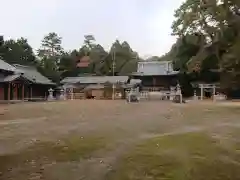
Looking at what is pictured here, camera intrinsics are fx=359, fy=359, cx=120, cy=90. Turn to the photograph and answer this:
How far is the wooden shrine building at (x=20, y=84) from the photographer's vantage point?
37.1 m

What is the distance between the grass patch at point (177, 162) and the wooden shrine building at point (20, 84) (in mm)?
31459

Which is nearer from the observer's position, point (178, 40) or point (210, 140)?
point (210, 140)

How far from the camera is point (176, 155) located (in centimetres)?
623

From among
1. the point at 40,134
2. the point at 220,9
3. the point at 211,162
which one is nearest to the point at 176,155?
the point at 211,162

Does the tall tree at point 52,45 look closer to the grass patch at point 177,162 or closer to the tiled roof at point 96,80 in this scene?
the tiled roof at point 96,80

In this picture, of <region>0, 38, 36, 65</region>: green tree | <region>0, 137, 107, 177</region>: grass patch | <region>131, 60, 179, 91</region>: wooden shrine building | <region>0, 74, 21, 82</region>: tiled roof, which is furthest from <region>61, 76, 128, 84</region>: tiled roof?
<region>0, 137, 107, 177</region>: grass patch

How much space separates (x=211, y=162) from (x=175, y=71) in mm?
42447

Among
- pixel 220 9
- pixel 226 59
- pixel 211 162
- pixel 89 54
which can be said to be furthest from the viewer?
pixel 89 54

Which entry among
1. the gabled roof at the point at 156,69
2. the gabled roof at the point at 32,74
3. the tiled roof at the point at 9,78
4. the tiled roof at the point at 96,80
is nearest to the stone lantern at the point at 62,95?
the tiled roof at the point at 96,80

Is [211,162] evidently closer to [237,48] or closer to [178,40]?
[237,48]

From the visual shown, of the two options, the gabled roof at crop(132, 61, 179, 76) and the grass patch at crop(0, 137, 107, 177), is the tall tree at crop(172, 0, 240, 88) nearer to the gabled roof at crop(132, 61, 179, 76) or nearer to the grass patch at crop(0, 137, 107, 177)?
the gabled roof at crop(132, 61, 179, 76)

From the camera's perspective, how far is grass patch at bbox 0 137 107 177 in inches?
215

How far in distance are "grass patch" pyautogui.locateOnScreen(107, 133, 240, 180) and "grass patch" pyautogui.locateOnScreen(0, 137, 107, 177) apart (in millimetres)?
901

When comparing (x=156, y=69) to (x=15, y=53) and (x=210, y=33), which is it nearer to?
(x=210, y=33)
